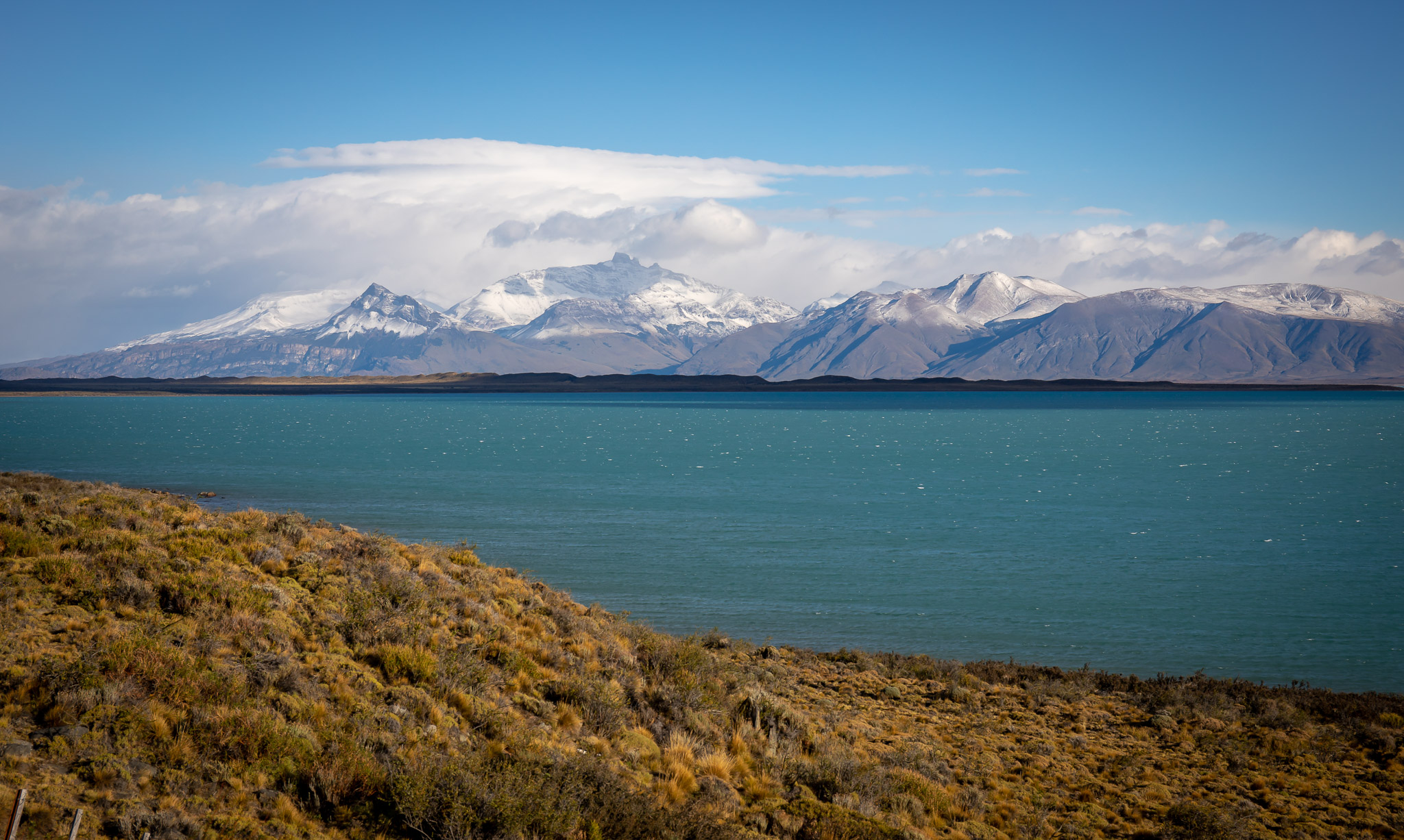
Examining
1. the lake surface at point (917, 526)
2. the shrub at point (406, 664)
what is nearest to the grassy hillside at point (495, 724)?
the shrub at point (406, 664)

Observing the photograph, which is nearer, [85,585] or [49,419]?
[85,585]

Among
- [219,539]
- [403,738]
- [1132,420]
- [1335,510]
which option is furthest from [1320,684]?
[1132,420]

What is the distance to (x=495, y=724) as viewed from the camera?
11867 mm

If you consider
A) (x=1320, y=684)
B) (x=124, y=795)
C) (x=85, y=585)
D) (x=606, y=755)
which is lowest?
(x=1320, y=684)

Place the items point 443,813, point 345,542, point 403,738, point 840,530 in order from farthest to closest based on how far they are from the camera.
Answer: point 840,530
point 345,542
point 403,738
point 443,813

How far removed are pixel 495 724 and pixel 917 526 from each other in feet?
112

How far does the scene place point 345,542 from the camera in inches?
720

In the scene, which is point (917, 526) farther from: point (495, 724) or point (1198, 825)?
point (495, 724)

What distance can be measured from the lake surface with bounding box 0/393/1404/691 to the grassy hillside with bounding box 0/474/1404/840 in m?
5.74

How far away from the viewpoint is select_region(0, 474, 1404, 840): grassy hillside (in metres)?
9.23

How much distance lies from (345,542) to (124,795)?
10036 millimetres

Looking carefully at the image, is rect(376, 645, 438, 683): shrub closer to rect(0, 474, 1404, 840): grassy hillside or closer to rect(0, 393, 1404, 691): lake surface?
rect(0, 474, 1404, 840): grassy hillside

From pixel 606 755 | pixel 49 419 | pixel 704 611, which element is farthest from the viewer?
pixel 49 419

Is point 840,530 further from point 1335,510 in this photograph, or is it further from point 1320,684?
point 1335,510
